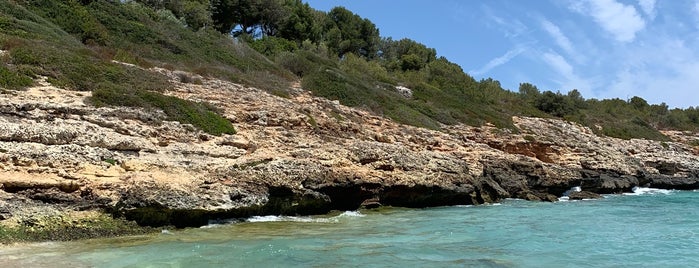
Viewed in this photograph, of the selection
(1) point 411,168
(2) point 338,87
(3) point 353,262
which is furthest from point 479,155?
(3) point 353,262

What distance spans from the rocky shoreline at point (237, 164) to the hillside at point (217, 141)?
5cm

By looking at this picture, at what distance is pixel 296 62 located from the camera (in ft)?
132

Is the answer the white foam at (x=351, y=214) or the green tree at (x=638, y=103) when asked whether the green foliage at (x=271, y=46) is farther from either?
the green tree at (x=638, y=103)

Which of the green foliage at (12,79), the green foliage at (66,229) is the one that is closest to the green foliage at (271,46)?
the green foliage at (12,79)

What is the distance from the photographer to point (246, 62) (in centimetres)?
3612

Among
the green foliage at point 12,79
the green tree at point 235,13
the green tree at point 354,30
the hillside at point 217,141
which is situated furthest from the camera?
the green tree at point 354,30

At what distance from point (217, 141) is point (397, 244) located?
8043mm

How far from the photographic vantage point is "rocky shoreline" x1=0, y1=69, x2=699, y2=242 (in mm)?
12094

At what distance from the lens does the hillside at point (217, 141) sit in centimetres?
1241

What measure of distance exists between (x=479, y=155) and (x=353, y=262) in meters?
17.3

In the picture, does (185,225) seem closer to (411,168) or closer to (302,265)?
(302,265)

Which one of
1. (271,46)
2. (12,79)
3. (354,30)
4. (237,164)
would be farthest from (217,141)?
(354,30)

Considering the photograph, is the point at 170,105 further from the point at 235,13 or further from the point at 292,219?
the point at 235,13

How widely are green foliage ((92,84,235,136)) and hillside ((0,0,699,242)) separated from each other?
7 centimetres
